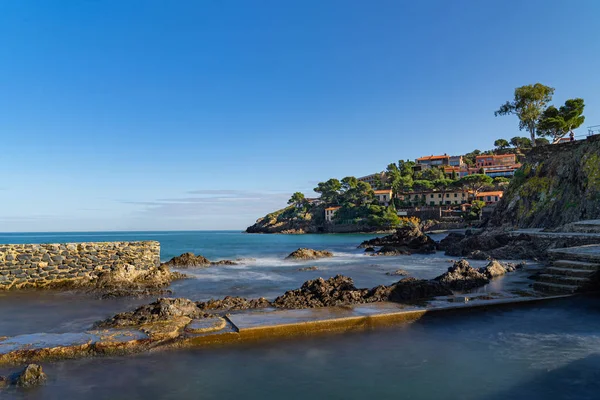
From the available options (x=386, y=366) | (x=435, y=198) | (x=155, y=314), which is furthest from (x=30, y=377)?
(x=435, y=198)

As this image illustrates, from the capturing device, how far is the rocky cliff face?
94.1 ft

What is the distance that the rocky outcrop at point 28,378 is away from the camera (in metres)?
5.39

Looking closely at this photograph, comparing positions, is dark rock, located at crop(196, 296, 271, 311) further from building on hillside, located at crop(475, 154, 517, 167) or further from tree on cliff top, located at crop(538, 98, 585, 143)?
building on hillside, located at crop(475, 154, 517, 167)

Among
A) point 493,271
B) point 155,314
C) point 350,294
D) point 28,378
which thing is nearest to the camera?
point 28,378

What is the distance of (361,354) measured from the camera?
6.60m

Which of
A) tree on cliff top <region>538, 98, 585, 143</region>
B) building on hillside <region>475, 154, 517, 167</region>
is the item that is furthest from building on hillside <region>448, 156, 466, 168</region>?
tree on cliff top <region>538, 98, 585, 143</region>

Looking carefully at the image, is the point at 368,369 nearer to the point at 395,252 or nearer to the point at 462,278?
the point at 462,278

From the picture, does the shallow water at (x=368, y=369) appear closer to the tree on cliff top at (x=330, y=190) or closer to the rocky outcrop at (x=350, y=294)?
the rocky outcrop at (x=350, y=294)

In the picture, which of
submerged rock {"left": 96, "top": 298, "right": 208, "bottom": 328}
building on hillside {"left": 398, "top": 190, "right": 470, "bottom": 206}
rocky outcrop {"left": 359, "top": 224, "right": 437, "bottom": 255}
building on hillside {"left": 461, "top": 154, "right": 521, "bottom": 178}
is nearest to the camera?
submerged rock {"left": 96, "top": 298, "right": 208, "bottom": 328}

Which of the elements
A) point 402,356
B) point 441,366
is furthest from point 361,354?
point 441,366

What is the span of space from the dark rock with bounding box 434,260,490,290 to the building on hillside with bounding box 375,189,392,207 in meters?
95.5

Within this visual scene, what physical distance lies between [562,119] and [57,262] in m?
63.6

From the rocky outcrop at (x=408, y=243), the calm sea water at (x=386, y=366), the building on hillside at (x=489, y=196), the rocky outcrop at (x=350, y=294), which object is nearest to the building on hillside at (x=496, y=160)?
the building on hillside at (x=489, y=196)

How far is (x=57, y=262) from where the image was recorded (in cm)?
1470
